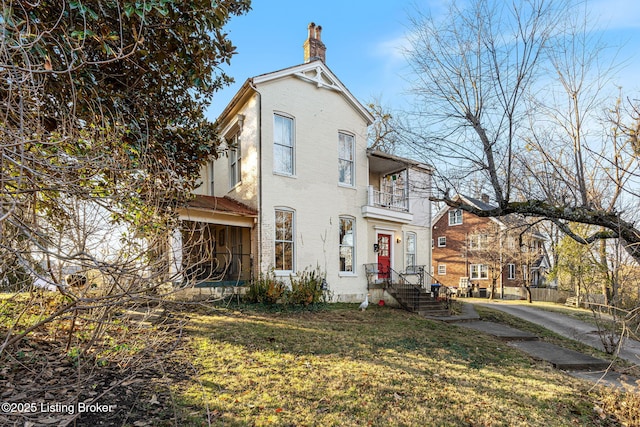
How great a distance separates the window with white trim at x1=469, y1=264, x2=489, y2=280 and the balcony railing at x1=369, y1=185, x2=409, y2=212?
16.3 metres

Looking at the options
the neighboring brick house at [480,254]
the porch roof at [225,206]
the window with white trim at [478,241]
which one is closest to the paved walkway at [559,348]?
the porch roof at [225,206]

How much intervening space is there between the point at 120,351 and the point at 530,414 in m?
5.27

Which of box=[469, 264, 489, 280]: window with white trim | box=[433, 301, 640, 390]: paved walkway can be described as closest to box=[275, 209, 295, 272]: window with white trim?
box=[433, 301, 640, 390]: paved walkway

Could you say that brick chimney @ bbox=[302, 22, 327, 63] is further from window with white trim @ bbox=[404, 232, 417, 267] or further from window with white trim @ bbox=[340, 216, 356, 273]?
window with white trim @ bbox=[404, 232, 417, 267]

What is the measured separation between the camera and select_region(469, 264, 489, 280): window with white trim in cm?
2873

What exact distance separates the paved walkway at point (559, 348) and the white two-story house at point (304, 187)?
4348 mm

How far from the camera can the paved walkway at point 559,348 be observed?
20.6ft

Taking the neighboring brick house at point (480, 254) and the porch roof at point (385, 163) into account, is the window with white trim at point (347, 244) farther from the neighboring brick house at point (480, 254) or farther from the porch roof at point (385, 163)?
the neighboring brick house at point (480, 254)

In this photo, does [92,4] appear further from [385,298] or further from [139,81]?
[385,298]

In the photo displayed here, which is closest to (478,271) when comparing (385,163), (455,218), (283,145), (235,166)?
(455,218)

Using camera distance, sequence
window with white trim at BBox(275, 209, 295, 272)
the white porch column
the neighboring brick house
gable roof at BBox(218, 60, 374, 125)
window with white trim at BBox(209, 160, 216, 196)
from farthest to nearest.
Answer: the neighboring brick house < window with white trim at BBox(209, 160, 216, 196) < window with white trim at BBox(275, 209, 295, 272) < gable roof at BBox(218, 60, 374, 125) < the white porch column

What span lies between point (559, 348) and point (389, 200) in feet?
31.0

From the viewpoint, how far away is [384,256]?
15.4 metres

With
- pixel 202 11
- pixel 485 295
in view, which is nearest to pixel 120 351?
pixel 202 11
